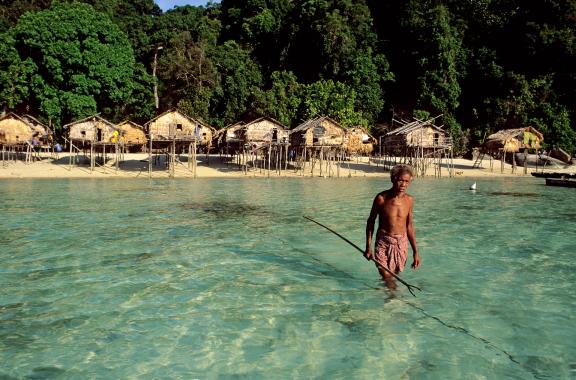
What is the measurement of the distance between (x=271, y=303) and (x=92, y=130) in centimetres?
3282

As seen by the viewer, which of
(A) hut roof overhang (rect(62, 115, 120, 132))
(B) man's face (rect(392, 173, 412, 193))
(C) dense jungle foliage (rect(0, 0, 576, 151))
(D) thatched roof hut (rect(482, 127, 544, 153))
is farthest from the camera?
(C) dense jungle foliage (rect(0, 0, 576, 151))

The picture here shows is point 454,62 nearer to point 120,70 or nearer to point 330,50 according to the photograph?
point 330,50

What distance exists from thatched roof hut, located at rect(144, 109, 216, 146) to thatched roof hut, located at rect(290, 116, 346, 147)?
7.59m

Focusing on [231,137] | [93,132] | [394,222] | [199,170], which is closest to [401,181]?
[394,222]

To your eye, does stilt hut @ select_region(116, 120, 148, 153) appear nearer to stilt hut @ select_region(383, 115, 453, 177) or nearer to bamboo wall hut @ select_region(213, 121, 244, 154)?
bamboo wall hut @ select_region(213, 121, 244, 154)

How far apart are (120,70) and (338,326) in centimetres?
3962

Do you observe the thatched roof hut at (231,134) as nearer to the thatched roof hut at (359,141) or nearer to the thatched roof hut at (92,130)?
the thatched roof hut at (92,130)

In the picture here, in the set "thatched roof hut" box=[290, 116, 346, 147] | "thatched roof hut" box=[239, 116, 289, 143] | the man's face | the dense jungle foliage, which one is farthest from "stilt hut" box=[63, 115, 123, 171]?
the man's face

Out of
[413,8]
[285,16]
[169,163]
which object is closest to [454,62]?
[413,8]

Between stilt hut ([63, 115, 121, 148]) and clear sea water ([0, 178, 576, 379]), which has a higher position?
stilt hut ([63, 115, 121, 148])

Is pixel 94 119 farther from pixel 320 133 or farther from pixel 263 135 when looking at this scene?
pixel 320 133

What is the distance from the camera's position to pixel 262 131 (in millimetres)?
36812

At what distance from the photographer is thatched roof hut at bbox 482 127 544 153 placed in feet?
130

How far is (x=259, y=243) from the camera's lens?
35.2ft
